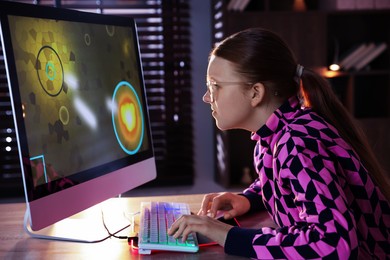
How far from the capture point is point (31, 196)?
3.52 ft

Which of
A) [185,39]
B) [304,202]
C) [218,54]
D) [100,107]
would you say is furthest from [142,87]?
[185,39]

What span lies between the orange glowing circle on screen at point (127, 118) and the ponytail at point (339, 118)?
465 mm

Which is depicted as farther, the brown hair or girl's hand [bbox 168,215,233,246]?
the brown hair

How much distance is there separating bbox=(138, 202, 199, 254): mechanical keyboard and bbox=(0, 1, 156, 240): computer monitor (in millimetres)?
104

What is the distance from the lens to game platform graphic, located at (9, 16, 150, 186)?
112 cm

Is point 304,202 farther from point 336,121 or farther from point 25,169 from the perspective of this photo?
point 25,169

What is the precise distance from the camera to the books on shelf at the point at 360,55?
3.79 meters

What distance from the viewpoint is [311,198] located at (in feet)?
3.32

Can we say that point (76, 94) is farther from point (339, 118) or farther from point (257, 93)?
point (339, 118)

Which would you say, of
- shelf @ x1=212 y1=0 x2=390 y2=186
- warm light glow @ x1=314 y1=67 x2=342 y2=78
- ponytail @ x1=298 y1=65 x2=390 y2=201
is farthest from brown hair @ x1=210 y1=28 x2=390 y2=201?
warm light glow @ x1=314 y1=67 x2=342 y2=78

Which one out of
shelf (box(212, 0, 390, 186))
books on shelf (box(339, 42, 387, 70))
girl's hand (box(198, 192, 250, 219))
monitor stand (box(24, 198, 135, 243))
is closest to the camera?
monitor stand (box(24, 198, 135, 243))

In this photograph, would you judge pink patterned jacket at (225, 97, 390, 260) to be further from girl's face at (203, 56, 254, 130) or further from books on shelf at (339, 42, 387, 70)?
books on shelf at (339, 42, 387, 70)

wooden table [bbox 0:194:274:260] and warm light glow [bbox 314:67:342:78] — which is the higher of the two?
warm light glow [bbox 314:67:342:78]

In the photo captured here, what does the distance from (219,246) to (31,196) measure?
38cm
